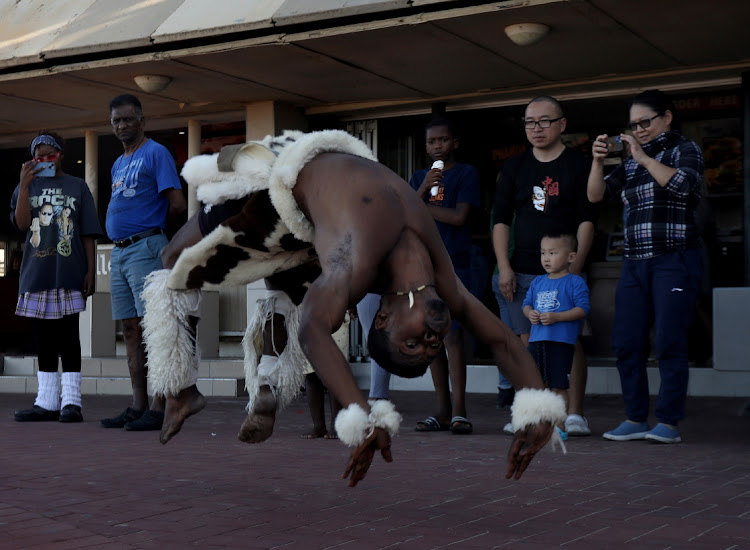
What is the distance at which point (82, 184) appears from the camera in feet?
26.5

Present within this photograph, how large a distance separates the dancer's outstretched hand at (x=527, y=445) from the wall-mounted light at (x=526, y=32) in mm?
4608

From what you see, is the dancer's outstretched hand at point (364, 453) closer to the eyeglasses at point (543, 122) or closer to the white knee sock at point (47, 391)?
the eyeglasses at point (543, 122)

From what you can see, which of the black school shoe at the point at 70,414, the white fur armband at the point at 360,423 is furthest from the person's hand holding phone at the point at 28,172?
the white fur armband at the point at 360,423

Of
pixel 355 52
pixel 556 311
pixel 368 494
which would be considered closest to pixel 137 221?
pixel 355 52

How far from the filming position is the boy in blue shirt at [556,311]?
6.68 metres

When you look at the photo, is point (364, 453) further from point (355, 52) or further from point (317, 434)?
point (355, 52)

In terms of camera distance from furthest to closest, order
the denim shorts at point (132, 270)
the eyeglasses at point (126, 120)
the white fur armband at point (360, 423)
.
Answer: the eyeglasses at point (126, 120), the denim shorts at point (132, 270), the white fur armband at point (360, 423)

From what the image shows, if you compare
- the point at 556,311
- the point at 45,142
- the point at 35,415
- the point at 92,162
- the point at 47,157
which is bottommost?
the point at 35,415

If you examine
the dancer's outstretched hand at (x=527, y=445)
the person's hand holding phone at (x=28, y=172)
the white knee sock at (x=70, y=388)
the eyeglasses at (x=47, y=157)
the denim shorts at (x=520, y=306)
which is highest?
the eyeglasses at (x=47, y=157)

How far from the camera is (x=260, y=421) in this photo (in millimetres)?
4633

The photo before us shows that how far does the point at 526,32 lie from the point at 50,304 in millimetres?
4159

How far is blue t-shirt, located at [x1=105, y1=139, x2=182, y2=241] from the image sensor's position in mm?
7355

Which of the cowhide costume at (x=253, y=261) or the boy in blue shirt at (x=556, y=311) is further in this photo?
the boy in blue shirt at (x=556, y=311)

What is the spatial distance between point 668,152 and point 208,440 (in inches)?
136
